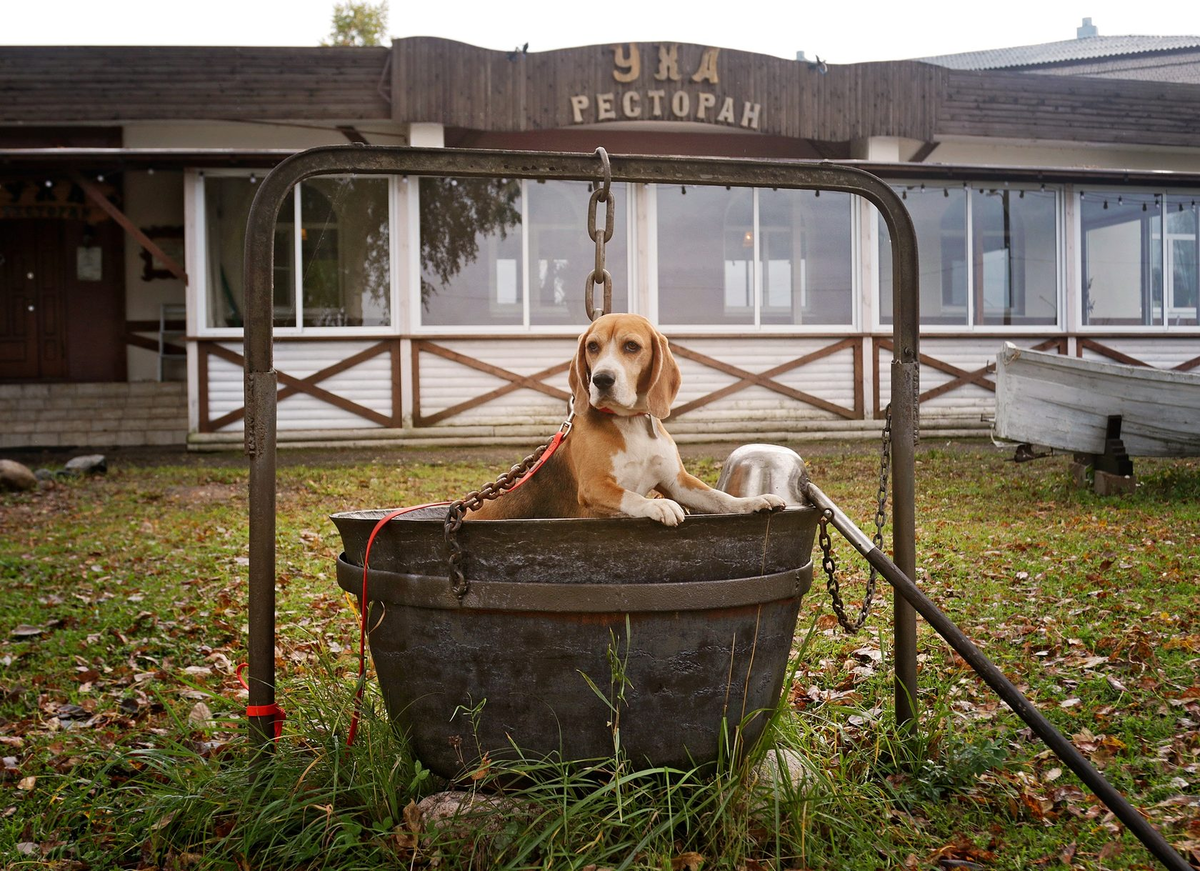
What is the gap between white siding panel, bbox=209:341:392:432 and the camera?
13609 millimetres

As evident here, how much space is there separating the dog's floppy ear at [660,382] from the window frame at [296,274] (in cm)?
1136

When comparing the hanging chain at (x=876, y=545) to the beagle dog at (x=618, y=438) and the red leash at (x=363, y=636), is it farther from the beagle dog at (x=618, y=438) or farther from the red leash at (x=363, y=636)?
the red leash at (x=363, y=636)

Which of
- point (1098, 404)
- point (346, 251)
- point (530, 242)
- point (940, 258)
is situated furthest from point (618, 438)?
point (940, 258)

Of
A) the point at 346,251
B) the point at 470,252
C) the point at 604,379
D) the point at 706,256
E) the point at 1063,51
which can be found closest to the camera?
the point at 604,379

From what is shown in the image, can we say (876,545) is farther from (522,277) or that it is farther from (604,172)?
(522,277)

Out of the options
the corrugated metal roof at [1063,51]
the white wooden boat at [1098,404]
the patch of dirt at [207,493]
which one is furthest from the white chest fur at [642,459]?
the corrugated metal roof at [1063,51]

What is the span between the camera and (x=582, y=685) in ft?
8.57

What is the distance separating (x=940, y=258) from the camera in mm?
15805

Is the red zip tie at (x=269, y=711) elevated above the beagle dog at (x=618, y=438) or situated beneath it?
situated beneath

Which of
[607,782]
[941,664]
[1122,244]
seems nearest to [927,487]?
[941,664]

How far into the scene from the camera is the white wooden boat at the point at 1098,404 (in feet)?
30.4

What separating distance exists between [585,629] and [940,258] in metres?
14.8

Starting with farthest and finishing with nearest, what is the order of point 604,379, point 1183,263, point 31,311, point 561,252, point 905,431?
point 31,311 → point 1183,263 → point 561,252 → point 905,431 → point 604,379

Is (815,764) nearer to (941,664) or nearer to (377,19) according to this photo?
(941,664)
